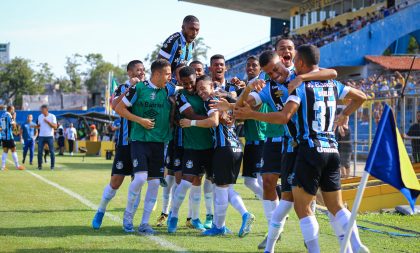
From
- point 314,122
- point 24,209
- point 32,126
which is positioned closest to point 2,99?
point 32,126

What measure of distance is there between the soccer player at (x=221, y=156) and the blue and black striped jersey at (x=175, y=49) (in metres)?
1.26

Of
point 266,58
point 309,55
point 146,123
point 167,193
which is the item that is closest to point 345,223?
point 309,55

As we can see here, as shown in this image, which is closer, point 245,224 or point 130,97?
point 245,224

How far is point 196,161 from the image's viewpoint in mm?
8805

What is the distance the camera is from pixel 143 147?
28.2ft

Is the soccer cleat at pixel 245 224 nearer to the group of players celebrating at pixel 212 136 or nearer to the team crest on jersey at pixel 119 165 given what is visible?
the group of players celebrating at pixel 212 136

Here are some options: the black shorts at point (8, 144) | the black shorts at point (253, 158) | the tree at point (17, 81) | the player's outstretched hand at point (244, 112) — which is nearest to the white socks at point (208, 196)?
the black shorts at point (253, 158)

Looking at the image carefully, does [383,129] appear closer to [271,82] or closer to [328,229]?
[271,82]

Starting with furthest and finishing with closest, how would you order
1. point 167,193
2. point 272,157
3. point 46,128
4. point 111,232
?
point 46,128 < point 167,193 < point 111,232 < point 272,157

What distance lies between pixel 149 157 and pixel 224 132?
1.06m

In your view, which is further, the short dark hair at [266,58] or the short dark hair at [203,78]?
the short dark hair at [203,78]

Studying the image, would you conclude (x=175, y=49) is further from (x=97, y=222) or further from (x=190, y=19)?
(x=97, y=222)

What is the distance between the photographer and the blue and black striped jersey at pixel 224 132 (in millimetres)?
8516

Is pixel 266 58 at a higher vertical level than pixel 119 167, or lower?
higher
